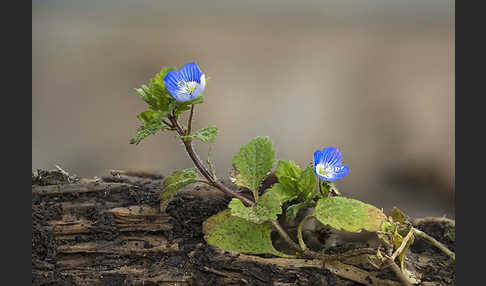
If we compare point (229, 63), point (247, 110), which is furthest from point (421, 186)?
point (229, 63)

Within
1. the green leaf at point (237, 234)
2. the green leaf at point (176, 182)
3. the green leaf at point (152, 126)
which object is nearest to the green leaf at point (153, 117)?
the green leaf at point (152, 126)

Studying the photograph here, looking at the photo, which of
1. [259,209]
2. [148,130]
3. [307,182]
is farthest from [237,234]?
[148,130]

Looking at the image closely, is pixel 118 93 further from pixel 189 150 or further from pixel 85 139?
pixel 189 150

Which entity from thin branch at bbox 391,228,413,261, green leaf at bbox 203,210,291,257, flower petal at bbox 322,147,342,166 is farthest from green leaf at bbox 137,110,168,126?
thin branch at bbox 391,228,413,261

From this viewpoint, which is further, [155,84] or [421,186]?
[421,186]

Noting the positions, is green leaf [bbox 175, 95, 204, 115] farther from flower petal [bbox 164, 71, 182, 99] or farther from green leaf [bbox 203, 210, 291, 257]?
green leaf [bbox 203, 210, 291, 257]

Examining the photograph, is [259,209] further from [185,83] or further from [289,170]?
[185,83]
